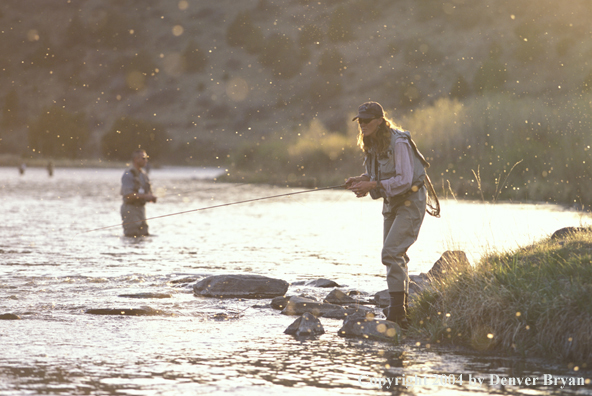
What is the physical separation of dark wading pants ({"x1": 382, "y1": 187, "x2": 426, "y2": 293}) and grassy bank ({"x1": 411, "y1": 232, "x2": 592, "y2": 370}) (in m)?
0.44

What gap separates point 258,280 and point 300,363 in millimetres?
3665

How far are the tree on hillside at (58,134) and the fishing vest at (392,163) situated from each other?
106 m

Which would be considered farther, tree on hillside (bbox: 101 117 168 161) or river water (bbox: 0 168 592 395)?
tree on hillside (bbox: 101 117 168 161)

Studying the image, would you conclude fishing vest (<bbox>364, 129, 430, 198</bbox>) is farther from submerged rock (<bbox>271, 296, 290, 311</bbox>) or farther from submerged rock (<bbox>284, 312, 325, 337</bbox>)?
submerged rock (<bbox>271, 296, 290, 311</bbox>)

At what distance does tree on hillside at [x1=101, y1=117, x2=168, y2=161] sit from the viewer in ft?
347

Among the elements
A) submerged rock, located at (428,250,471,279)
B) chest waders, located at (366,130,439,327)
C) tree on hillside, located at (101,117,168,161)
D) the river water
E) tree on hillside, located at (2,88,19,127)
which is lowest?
the river water

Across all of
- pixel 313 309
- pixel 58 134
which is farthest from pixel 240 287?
pixel 58 134

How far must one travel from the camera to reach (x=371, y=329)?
24.8 feet

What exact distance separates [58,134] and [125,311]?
347 feet

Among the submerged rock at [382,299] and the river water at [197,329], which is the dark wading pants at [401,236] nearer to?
the river water at [197,329]

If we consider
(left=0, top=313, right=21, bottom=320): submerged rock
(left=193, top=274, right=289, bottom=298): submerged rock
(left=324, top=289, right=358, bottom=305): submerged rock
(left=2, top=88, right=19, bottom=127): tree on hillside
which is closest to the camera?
(left=0, top=313, right=21, bottom=320): submerged rock

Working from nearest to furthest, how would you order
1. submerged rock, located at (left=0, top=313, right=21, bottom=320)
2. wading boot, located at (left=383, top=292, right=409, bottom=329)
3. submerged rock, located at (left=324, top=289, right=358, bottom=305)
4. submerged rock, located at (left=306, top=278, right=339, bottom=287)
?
wading boot, located at (left=383, top=292, right=409, bottom=329), submerged rock, located at (left=0, top=313, right=21, bottom=320), submerged rock, located at (left=324, top=289, right=358, bottom=305), submerged rock, located at (left=306, top=278, right=339, bottom=287)

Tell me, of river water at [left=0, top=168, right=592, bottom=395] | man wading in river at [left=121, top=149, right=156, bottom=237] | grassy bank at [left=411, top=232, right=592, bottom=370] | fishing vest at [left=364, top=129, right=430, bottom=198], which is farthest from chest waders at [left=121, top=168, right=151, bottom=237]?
grassy bank at [left=411, top=232, right=592, bottom=370]

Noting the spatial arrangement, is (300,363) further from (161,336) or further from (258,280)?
(258,280)
